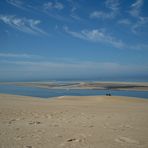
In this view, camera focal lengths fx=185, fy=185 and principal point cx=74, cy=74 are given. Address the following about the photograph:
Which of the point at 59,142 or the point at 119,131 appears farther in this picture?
the point at 119,131

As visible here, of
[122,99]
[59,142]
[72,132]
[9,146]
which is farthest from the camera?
[122,99]

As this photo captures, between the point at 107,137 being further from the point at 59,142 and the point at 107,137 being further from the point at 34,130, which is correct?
the point at 34,130

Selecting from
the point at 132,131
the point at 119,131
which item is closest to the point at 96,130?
the point at 119,131

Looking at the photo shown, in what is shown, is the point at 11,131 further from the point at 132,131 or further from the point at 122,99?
the point at 122,99

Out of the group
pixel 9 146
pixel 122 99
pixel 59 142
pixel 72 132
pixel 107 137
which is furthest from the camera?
pixel 122 99

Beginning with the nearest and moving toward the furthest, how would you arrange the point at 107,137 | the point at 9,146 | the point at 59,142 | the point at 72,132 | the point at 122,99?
the point at 9,146, the point at 59,142, the point at 107,137, the point at 72,132, the point at 122,99

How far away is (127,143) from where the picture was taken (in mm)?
4828

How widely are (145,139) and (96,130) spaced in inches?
64.0

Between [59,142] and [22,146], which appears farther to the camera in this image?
[59,142]

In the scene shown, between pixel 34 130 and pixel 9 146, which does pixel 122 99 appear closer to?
pixel 34 130

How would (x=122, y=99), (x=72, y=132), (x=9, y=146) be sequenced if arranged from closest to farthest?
(x=9, y=146) → (x=72, y=132) → (x=122, y=99)

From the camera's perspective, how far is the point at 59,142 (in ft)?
16.2

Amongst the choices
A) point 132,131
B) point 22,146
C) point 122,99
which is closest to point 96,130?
point 132,131

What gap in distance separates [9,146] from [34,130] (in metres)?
1.61
